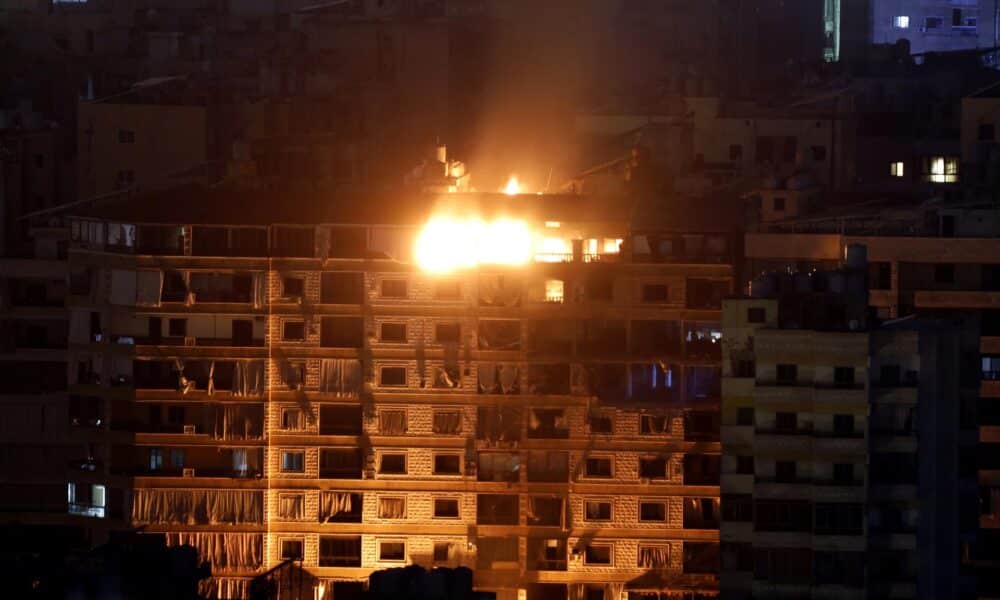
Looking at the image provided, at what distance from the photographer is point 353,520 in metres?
45.2

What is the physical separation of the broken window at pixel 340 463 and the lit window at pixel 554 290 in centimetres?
330

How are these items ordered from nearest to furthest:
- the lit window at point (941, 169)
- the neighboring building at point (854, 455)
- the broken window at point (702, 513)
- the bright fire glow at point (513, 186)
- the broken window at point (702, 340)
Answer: the neighboring building at point (854, 455)
the broken window at point (702, 340)
the broken window at point (702, 513)
the bright fire glow at point (513, 186)
the lit window at point (941, 169)

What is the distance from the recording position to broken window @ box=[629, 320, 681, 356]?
4491 centimetres

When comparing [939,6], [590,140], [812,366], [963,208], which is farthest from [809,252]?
[939,6]

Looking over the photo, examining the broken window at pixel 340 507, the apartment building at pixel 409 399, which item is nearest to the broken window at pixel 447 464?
the apartment building at pixel 409 399

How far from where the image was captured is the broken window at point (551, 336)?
45.2 metres

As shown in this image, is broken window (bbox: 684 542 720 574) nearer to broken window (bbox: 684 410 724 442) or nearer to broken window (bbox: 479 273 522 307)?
broken window (bbox: 684 410 724 442)

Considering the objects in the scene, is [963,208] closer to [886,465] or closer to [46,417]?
[886,465]

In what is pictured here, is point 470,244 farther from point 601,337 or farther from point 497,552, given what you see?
point 497,552

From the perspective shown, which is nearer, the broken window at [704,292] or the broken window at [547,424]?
the broken window at [704,292]

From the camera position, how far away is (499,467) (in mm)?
45281

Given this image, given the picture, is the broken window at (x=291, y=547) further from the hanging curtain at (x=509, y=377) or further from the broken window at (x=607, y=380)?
the broken window at (x=607, y=380)

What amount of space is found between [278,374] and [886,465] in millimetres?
9276

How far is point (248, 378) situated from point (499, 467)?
11.8ft
